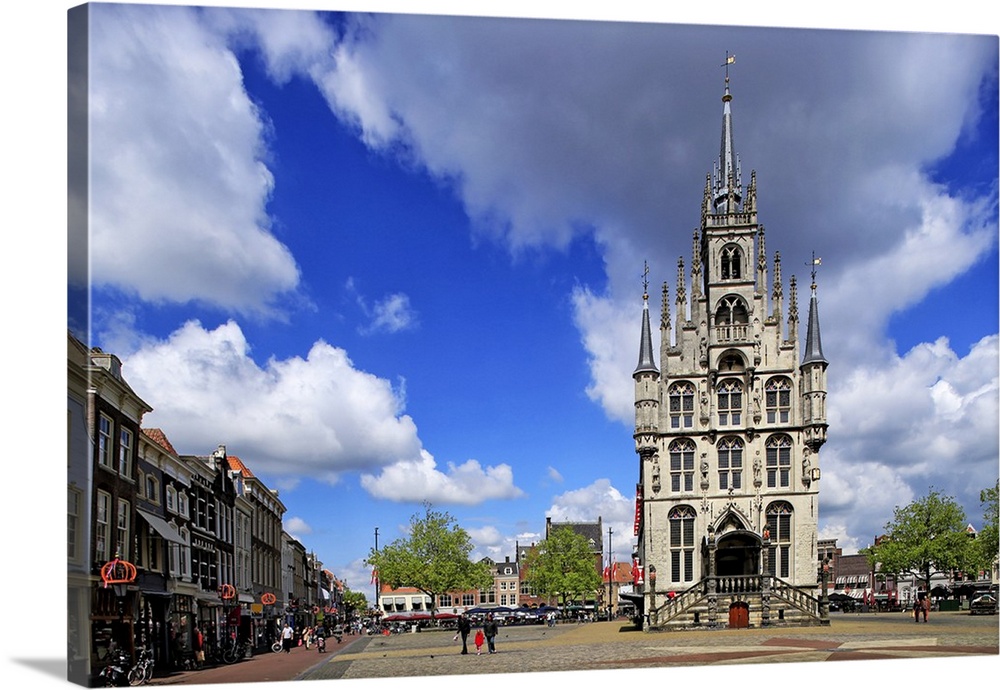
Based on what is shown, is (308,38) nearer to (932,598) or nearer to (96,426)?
(96,426)

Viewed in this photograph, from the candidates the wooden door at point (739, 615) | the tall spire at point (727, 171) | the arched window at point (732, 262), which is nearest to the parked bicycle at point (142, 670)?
the tall spire at point (727, 171)

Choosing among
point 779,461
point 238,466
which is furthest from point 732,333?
point 238,466

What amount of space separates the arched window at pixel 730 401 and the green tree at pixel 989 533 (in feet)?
37.2

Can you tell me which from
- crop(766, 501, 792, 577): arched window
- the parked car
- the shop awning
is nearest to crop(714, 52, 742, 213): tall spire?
crop(766, 501, 792, 577): arched window

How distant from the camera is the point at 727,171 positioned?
38469 mm

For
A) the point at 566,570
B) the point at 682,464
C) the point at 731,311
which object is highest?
the point at 731,311

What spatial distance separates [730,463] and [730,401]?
9.21ft

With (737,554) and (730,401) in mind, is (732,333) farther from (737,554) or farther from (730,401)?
(737,554)

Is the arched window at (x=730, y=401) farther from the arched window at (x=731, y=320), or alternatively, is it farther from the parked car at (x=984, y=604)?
the parked car at (x=984, y=604)

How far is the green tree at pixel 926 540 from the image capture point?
1312 inches

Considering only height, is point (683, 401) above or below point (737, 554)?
above

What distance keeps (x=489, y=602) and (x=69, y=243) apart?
38.2m

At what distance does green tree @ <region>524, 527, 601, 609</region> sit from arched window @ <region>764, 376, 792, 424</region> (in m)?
17.2

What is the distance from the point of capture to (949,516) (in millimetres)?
34031
